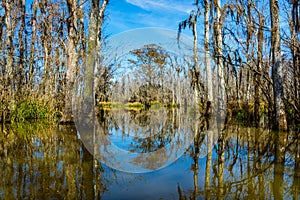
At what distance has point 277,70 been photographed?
6859 mm

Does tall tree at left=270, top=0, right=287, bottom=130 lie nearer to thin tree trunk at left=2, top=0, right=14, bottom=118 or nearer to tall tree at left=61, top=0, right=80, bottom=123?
tall tree at left=61, top=0, right=80, bottom=123

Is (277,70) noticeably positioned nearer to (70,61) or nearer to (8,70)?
(70,61)

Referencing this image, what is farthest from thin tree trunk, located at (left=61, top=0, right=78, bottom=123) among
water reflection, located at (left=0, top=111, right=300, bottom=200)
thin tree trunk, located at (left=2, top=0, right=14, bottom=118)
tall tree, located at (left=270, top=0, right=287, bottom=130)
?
tall tree, located at (left=270, top=0, right=287, bottom=130)

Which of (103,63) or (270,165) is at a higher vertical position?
(103,63)

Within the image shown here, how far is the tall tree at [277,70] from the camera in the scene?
675cm

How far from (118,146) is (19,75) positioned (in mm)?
7125

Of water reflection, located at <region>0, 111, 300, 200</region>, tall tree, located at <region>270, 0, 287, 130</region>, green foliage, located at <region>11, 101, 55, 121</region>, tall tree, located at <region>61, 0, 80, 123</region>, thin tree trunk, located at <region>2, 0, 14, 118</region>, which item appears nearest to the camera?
water reflection, located at <region>0, 111, 300, 200</region>

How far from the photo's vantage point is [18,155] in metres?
3.93

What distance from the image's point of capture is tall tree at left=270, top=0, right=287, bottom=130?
675 centimetres

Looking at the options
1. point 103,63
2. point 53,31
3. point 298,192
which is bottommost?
point 298,192

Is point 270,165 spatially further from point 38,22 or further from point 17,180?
point 38,22

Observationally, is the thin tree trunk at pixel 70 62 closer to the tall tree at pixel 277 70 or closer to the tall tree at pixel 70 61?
the tall tree at pixel 70 61

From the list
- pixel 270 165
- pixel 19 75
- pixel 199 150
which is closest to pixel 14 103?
pixel 19 75

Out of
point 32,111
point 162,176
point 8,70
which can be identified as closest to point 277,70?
point 162,176
